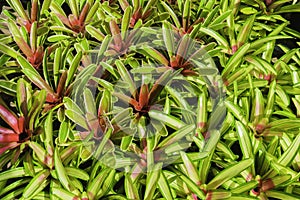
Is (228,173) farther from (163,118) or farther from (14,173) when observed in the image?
(14,173)

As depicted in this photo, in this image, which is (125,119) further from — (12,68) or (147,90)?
(12,68)

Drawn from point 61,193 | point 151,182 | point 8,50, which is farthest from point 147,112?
point 8,50

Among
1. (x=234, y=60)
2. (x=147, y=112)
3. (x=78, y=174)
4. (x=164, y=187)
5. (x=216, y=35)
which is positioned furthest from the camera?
(x=216, y=35)

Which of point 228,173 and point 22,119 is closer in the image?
point 228,173

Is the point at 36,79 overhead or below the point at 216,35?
below

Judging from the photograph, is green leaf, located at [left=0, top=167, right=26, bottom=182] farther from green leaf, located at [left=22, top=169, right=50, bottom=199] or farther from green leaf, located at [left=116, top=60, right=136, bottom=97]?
green leaf, located at [left=116, top=60, right=136, bottom=97]

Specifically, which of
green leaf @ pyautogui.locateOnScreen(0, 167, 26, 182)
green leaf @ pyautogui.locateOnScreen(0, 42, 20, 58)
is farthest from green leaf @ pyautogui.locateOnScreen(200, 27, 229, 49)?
green leaf @ pyautogui.locateOnScreen(0, 167, 26, 182)

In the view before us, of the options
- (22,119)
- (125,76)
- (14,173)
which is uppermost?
(125,76)

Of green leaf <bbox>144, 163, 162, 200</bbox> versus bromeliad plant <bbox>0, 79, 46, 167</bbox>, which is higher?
bromeliad plant <bbox>0, 79, 46, 167</bbox>

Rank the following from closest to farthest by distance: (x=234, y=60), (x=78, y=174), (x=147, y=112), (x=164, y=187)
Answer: (x=164, y=187), (x=78, y=174), (x=147, y=112), (x=234, y=60)
